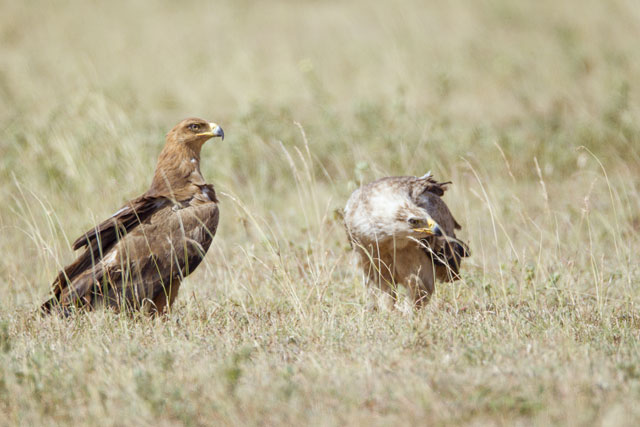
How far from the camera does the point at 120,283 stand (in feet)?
16.2

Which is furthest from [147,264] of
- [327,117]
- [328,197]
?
[327,117]

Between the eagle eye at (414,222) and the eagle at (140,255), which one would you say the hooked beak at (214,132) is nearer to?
A: the eagle at (140,255)

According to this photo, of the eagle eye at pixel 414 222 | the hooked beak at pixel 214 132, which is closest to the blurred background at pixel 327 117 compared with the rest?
the hooked beak at pixel 214 132

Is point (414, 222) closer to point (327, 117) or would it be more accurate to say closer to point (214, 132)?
point (214, 132)

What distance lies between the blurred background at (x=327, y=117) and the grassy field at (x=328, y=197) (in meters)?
0.05

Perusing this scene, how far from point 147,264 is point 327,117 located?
4.44m

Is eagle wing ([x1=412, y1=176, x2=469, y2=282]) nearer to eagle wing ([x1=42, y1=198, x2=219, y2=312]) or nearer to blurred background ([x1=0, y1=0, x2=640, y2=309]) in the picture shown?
blurred background ([x1=0, y1=0, x2=640, y2=309])

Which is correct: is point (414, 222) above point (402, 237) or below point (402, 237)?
above

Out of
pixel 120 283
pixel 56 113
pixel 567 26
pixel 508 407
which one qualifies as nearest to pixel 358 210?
pixel 120 283

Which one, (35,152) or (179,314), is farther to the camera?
(35,152)

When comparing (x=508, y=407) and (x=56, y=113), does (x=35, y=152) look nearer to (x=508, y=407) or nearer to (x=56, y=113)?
(x=56, y=113)

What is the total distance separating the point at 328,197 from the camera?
773 centimetres

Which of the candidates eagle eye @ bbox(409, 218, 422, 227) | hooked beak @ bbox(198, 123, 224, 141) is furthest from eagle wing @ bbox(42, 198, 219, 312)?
eagle eye @ bbox(409, 218, 422, 227)

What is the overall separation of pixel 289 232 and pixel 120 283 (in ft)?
7.54
